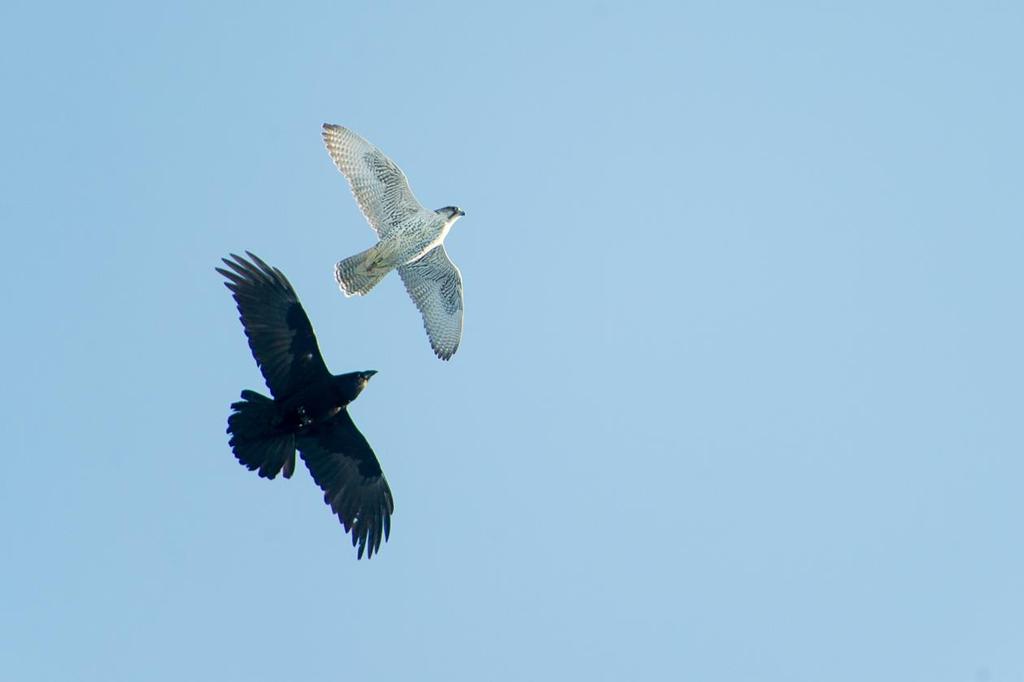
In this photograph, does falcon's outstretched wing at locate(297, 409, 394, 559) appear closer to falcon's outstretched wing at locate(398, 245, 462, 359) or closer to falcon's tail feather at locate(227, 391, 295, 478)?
falcon's tail feather at locate(227, 391, 295, 478)

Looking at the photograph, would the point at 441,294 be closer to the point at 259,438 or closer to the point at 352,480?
the point at 352,480

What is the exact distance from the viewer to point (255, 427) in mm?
18453

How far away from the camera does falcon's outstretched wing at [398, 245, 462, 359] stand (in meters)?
23.2

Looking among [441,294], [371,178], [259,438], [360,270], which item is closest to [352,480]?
[259,438]

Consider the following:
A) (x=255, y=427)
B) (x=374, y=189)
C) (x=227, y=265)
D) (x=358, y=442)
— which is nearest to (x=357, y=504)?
(x=358, y=442)

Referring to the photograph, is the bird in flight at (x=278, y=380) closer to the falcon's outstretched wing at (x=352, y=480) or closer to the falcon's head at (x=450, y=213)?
the falcon's outstretched wing at (x=352, y=480)

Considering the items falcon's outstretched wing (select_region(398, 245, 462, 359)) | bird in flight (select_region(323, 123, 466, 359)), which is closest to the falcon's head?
bird in flight (select_region(323, 123, 466, 359))

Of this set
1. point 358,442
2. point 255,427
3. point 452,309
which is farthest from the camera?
point 452,309

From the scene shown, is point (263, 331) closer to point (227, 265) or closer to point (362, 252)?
point (227, 265)

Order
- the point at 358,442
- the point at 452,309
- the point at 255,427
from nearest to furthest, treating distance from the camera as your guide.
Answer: the point at 255,427, the point at 358,442, the point at 452,309

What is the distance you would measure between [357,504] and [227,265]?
381 cm

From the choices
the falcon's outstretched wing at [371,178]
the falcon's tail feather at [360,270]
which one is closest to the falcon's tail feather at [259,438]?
the falcon's tail feather at [360,270]

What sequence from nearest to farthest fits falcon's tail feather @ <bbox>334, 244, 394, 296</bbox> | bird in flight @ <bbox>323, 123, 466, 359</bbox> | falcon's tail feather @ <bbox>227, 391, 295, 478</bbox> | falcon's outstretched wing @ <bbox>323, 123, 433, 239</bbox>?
1. falcon's tail feather @ <bbox>227, 391, 295, 478</bbox>
2. falcon's tail feather @ <bbox>334, 244, 394, 296</bbox>
3. bird in flight @ <bbox>323, 123, 466, 359</bbox>
4. falcon's outstretched wing @ <bbox>323, 123, 433, 239</bbox>

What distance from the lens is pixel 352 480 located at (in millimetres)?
19766
